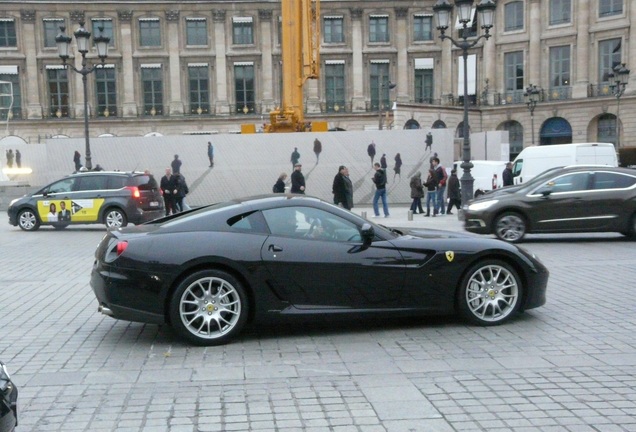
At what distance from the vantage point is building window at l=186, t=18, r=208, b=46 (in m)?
58.6

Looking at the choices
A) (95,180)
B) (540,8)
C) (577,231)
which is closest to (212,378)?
(577,231)

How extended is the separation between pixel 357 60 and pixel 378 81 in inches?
95.7

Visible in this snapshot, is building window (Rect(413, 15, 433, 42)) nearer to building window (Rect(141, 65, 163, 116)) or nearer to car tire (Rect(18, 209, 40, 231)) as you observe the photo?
building window (Rect(141, 65, 163, 116))

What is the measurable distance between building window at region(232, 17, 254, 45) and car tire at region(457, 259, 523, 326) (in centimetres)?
5396

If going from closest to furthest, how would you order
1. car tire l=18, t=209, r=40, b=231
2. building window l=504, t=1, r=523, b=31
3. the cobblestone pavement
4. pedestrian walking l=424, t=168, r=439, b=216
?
the cobblestone pavement
car tire l=18, t=209, r=40, b=231
pedestrian walking l=424, t=168, r=439, b=216
building window l=504, t=1, r=523, b=31

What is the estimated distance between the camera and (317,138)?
29125 mm

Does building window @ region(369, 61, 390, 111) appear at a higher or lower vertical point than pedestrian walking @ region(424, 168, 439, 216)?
higher

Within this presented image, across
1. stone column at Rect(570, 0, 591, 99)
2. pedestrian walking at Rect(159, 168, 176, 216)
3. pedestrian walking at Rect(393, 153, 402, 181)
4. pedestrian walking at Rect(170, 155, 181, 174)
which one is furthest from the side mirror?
stone column at Rect(570, 0, 591, 99)

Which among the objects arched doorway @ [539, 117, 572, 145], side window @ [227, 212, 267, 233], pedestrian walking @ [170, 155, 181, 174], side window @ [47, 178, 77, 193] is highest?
arched doorway @ [539, 117, 572, 145]

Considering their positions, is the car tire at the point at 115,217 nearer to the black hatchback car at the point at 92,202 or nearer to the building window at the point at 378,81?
the black hatchback car at the point at 92,202

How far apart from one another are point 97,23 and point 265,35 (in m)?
13.5

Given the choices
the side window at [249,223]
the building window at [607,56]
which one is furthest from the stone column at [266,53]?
the side window at [249,223]

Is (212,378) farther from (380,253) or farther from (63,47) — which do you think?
(63,47)

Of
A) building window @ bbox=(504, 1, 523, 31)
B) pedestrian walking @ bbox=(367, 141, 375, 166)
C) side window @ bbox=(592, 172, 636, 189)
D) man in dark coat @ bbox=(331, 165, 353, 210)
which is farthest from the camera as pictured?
building window @ bbox=(504, 1, 523, 31)
